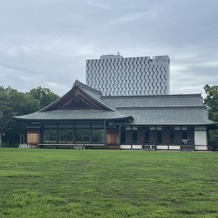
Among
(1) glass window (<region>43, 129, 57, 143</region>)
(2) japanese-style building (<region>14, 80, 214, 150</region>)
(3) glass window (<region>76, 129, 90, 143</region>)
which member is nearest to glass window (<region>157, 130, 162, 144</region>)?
(2) japanese-style building (<region>14, 80, 214, 150</region>)

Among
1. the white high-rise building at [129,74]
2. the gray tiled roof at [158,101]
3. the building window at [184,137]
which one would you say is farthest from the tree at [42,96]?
the white high-rise building at [129,74]

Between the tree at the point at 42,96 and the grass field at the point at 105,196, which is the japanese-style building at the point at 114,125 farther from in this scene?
the grass field at the point at 105,196

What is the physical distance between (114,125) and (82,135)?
14.1ft

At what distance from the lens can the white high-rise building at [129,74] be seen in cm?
15338

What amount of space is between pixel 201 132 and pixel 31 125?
827 inches

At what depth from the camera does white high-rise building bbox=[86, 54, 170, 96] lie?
153375mm

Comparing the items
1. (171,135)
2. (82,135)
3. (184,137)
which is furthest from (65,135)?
(184,137)

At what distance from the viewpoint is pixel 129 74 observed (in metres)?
157

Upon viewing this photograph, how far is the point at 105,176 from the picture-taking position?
13.0m

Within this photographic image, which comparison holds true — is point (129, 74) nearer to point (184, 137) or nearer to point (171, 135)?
point (171, 135)

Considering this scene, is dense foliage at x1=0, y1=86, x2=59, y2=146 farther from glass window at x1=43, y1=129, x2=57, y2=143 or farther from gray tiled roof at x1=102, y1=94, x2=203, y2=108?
gray tiled roof at x1=102, y1=94, x2=203, y2=108

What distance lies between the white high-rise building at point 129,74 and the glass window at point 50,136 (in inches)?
4355

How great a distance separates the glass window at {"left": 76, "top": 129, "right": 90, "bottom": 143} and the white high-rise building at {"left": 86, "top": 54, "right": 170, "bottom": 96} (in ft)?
363

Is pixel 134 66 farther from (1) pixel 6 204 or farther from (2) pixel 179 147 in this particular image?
(1) pixel 6 204
